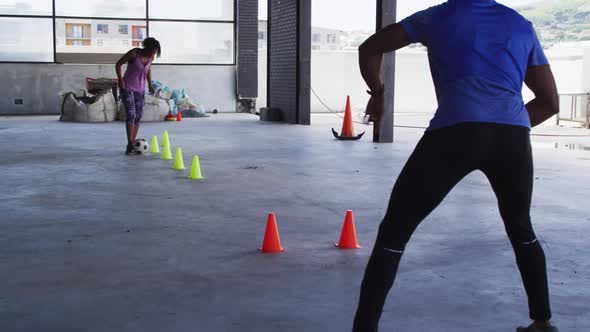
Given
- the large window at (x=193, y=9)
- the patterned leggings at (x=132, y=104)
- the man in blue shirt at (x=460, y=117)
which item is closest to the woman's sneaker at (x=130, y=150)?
the patterned leggings at (x=132, y=104)

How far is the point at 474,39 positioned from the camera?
3.14 m

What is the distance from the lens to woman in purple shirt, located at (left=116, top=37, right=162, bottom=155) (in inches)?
417

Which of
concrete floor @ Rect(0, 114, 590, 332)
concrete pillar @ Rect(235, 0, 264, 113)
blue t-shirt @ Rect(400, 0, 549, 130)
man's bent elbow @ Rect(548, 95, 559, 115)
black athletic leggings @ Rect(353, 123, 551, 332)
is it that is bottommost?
concrete floor @ Rect(0, 114, 590, 332)

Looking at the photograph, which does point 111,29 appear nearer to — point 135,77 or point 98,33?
point 98,33

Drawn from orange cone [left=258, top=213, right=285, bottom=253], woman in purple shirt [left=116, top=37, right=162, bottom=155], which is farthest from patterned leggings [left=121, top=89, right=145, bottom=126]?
orange cone [left=258, top=213, right=285, bottom=253]

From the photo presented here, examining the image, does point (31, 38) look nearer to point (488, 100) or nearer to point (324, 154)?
point (324, 154)

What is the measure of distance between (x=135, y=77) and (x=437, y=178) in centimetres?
840

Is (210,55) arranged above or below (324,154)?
above

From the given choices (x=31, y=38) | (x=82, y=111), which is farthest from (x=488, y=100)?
(x=31, y=38)

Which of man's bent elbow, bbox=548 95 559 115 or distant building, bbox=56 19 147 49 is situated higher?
distant building, bbox=56 19 147 49

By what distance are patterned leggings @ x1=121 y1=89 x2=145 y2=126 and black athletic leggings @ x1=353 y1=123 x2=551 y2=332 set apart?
839cm

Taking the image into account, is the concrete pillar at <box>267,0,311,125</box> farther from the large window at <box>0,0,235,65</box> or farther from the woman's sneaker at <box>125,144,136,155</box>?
the woman's sneaker at <box>125,144,136,155</box>

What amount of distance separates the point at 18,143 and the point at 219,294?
33.8ft

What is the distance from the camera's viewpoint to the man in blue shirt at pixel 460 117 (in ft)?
10.2
